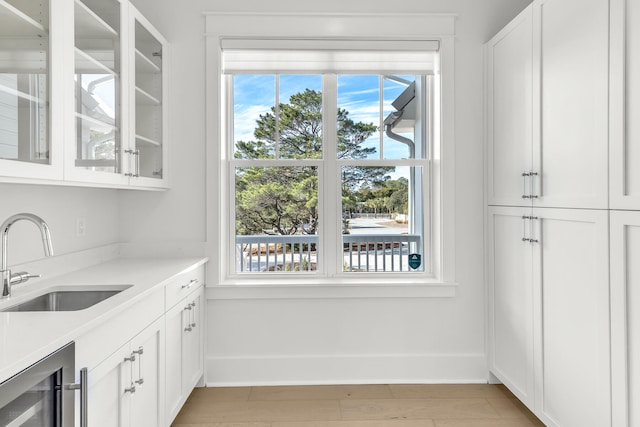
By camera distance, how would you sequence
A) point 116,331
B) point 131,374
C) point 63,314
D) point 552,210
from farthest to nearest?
point 552,210 → point 131,374 → point 116,331 → point 63,314

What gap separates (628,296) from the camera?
62.9 inches

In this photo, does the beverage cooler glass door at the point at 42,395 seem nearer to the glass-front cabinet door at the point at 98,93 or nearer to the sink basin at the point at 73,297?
Answer: the sink basin at the point at 73,297

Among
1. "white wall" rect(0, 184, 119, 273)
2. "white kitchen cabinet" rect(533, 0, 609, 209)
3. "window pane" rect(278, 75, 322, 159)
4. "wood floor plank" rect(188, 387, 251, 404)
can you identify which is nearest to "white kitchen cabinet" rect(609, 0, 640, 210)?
"white kitchen cabinet" rect(533, 0, 609, 209)

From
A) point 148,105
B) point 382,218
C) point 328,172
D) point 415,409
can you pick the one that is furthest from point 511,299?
point 148,105

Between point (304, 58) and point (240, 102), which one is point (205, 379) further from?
point (304, 58)

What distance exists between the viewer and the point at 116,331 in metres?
1.51

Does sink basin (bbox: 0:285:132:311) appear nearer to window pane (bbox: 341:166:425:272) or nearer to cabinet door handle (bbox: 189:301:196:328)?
cabinet door handle (bbox: 189:301:196:328)

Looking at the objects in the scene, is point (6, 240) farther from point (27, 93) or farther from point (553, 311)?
point (553, 311)

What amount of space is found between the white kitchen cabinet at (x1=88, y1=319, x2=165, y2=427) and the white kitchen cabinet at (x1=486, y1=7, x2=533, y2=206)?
6.57 feet

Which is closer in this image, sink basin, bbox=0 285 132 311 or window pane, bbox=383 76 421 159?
sink basin, bbox=0 285 132 311

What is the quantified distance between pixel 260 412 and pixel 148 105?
6.24ft

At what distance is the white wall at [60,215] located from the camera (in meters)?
1.86

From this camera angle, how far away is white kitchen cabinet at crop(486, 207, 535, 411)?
2281 mm

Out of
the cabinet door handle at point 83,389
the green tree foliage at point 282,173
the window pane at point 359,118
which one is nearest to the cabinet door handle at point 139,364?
the cabinet door handle at point 83,389
